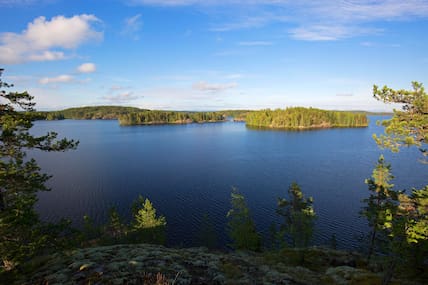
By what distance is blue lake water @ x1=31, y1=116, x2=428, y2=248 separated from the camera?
45156mm

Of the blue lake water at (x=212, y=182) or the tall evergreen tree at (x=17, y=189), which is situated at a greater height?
the tall evergreen tree at (x=17, y=189)

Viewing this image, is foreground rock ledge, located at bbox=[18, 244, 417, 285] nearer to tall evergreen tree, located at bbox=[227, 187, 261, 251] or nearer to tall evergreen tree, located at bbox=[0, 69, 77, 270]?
tall evergreen tree, located at bbox=[0, 69, 77, 270]

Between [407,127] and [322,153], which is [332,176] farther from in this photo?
[407,127]

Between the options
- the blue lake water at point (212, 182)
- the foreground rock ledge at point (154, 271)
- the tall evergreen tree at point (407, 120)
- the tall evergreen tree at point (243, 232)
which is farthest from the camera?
the blue lake water at point (212, 182)

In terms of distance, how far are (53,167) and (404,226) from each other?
90692mm

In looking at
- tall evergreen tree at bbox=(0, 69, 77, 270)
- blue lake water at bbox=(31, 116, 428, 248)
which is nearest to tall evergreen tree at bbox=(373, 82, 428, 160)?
tall evergreen tree at bbox=(0, 69, 77, 270)

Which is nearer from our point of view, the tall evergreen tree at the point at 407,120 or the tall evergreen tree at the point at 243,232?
the tall evergreen tree at the point at 407,120

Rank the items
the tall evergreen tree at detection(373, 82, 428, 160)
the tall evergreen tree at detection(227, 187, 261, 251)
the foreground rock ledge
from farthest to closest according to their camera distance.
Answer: the tall evergreen tree at detection(227, 187, 261, 251), the tall evergreen tree at detection(373, 82, 428, 160), the foreground rock ledge

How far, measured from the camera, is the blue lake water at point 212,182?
45.2m

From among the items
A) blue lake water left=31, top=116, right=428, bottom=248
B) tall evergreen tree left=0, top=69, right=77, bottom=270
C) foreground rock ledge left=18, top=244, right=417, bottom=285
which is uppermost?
tall evergreen tree left=0, top=69, right=77, bottom=270

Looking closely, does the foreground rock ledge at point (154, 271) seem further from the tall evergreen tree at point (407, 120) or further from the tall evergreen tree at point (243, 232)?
the tall evergreen tree at point (243, 232)

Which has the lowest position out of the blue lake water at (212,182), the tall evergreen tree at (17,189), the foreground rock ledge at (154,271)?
the blue lake water at (212,182)

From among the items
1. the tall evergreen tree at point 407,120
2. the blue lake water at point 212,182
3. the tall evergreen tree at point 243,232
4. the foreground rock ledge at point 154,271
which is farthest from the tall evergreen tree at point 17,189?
the blue lake water at point 212,182

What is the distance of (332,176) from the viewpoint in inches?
2640
